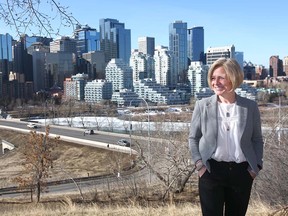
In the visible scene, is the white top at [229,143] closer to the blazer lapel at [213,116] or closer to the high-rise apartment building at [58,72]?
the blazer lapel at [213,116]

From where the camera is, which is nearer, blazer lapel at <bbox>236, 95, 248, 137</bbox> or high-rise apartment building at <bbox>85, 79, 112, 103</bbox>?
blazer lapel at <bbox>236, 95, 248, 137</bbox>

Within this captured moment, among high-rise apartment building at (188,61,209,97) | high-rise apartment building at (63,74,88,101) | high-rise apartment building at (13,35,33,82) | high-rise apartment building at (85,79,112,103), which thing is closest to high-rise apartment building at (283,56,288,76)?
high-rise apartment building at (188,61,209,97)

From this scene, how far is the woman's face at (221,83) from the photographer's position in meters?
3.02

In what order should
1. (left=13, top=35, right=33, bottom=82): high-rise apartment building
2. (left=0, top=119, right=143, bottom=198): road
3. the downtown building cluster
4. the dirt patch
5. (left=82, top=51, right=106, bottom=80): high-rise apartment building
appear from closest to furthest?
(left=13, top=35, right=33, bottom=82): high-rise apartment building → (left=0, top=119, right=143, bottom=198): road → the dirt patch → the downtown building cluster → (left=82, top=51, right=106, bottom=80): high-rise apartment building

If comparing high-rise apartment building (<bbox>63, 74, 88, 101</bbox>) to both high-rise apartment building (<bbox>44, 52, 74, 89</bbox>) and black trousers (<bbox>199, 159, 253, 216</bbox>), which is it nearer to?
high-rise apartment building (<bbox>44, 52, 74, 89</bbox>)

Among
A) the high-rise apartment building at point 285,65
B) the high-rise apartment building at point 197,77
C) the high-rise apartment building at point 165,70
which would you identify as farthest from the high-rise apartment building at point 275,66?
the high-rise apartment building at point 197,77

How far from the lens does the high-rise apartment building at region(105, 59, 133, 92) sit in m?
154

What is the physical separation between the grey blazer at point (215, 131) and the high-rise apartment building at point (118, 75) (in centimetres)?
15014

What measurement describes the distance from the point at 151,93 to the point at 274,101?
4295 centimetres

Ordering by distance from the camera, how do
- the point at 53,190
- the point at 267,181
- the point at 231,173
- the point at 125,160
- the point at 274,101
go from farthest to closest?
the point at 274,101
the point at 125,160
the point at 53,190
the point at 267,181
the point at 231,173

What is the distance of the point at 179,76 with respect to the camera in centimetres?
16962

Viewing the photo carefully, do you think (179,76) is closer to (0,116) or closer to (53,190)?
(0,116)

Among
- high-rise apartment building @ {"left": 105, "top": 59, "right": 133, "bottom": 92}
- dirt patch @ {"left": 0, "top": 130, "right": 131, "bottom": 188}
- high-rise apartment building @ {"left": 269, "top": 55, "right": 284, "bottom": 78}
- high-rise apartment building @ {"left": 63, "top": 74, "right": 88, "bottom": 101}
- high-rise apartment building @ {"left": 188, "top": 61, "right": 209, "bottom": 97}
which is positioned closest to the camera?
dirt patch @ {"left": 0, "top": 130, "right": 131, "bottom": 188}

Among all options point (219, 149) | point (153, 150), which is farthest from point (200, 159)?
point (153, 150)
